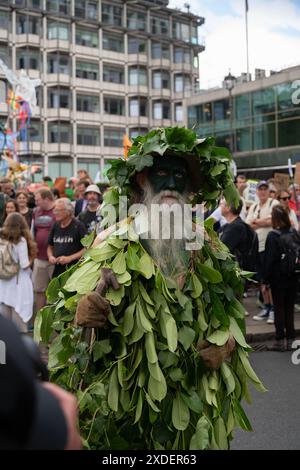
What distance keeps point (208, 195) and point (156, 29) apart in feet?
193

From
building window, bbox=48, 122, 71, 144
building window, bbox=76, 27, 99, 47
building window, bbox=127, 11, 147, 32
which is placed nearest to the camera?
building window, bbox=48, 122, 71, 144

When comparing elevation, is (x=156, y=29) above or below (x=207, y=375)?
above

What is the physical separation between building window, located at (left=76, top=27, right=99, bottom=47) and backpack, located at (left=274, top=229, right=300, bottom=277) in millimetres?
50002

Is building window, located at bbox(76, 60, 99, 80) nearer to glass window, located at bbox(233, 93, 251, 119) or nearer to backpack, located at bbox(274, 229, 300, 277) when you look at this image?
glass window, located at bbox(233, 93, 251, 119)

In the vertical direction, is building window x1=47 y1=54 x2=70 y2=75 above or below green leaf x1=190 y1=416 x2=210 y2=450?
above

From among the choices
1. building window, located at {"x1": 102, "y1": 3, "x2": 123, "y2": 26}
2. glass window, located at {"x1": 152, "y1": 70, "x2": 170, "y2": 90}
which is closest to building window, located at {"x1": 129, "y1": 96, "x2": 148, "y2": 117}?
glass window, located at {"x1": 152, "y1": 70, "x2": 170, "y2": 90}

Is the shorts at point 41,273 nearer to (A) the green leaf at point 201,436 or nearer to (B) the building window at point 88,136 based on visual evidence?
(A) the green leaf at point 201,436

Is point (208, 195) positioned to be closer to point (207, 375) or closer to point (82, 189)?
point (207, 375)

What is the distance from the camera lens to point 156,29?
5931 cm

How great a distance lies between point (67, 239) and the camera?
740 centimetres

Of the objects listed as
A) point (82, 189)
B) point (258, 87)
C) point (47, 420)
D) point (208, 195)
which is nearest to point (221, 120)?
point (258, 87)

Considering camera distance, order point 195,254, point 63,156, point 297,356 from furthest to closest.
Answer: point 63,156 → point 297,356 → point 195,254

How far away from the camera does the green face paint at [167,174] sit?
324 centimetres

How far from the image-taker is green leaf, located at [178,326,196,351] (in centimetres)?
293
